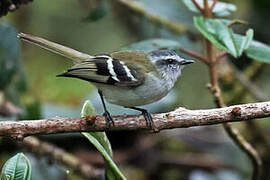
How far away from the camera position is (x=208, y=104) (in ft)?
14.3

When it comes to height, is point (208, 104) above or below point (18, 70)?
below

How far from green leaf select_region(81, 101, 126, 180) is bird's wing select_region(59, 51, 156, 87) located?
0.35 metres

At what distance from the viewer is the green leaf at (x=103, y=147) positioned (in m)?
1.86

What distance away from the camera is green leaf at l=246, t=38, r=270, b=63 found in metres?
2.49

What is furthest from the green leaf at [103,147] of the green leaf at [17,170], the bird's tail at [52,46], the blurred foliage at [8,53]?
the blurred foliage at [8,53]

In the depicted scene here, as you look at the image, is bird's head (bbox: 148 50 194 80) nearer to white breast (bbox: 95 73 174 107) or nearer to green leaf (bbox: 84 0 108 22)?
white breast (bbox: 95 73 174 107)

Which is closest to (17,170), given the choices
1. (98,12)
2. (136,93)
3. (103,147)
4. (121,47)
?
(103,147)

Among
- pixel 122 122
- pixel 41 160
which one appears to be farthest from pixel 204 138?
pixel 122 122

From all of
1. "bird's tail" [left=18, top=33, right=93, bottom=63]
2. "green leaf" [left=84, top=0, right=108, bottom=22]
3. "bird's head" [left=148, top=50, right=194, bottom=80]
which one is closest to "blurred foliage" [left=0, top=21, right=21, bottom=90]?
"bird's tail" [left=18, top=33, right=93, bottom=63]

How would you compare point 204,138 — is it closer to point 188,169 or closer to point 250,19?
point 188,169

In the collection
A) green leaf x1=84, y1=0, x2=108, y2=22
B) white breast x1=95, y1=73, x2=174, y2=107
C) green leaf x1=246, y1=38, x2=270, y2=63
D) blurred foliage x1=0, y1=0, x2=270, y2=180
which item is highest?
green leaf x1=84, y1=0, x2=108, y2=22

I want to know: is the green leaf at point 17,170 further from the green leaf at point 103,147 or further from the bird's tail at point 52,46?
the bird's tail at point 52,46

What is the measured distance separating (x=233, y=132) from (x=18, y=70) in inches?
53.6

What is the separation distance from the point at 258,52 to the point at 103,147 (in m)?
1.06
